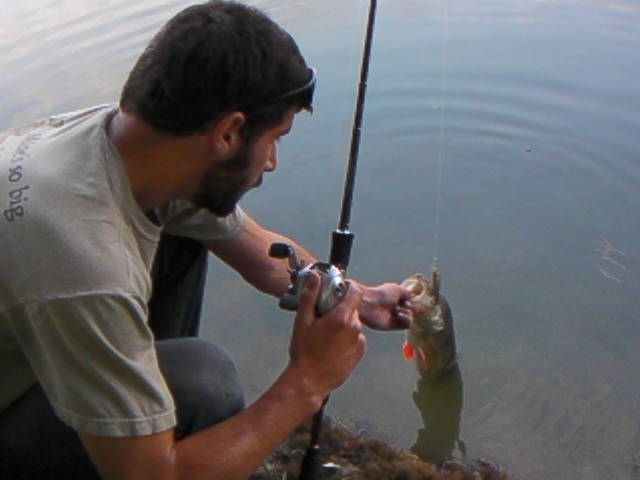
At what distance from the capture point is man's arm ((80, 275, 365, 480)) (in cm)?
193

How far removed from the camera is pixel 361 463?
10.7 feet

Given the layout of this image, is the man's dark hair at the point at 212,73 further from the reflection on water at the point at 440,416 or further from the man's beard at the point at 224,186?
the reflection on water at the point at 440,416

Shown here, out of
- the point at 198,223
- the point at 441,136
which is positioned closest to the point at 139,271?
the point at 198,223

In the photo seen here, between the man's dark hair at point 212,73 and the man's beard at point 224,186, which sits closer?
the man's dark hair at point 212,73

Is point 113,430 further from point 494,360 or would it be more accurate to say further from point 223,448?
point 494,360

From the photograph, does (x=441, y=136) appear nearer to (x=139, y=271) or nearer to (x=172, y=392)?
(x=172, y=392)

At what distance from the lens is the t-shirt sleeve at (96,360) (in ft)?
6.00

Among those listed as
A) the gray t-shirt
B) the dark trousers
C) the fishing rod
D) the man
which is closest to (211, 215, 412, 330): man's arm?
the dark trousers

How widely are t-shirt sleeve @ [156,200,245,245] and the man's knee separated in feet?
1.22

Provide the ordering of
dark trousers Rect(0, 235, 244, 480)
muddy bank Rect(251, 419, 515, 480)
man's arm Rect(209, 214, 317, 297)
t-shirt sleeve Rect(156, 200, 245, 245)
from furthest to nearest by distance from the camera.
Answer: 1. muddy bank Rect(251, 419, 515, 480)
2. man's arm Rect(209, 214, 317, 297)
3. t-shirt sleeve Rect(156, 200, 245, 245)
4. dark trousers Rect(0, 235, 244, 480)

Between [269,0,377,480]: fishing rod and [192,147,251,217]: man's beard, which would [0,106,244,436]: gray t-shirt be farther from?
[269,0,377,480]: fishing rod

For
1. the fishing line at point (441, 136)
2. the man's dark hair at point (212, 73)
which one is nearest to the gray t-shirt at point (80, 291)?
the man's dark hair at point (212, 73)

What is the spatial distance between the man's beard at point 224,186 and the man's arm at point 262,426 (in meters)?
0.30

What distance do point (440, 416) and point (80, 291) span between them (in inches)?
96.0
